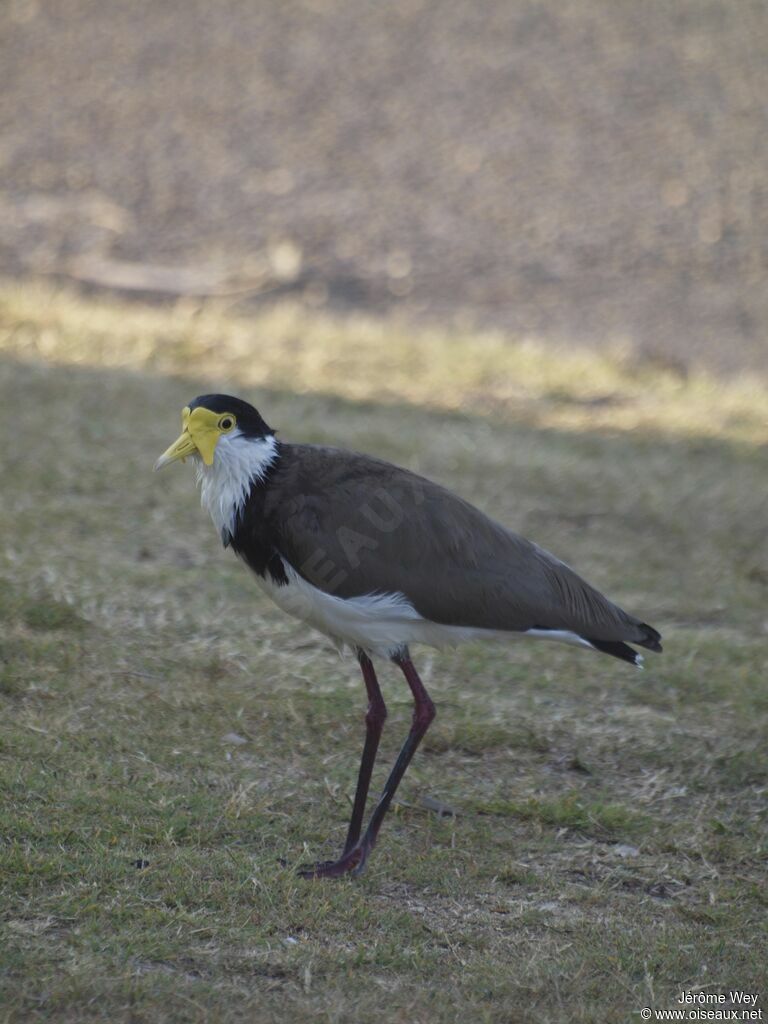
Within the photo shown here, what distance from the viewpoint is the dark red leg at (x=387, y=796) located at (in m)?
3.69

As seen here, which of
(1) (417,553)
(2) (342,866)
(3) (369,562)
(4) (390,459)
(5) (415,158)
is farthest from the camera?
(5) (415,158)

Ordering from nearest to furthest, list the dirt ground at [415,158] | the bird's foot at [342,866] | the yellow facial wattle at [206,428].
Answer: the bird's foot at [342,866]
the yellow facial wattle at [206,428]
the dirt ground at [415,158]

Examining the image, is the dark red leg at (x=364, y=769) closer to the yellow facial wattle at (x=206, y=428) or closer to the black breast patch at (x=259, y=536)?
the black breast patch at (x=259, y=536)

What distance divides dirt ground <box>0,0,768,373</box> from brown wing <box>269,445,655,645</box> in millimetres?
6090

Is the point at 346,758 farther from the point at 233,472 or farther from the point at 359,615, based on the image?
the point at 233,472

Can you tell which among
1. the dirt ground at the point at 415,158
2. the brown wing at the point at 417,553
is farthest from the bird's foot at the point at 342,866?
the dirt ground at the point at 415,158

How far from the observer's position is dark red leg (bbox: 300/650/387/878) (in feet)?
12.2

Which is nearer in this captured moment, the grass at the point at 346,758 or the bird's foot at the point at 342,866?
the grass at the point at 346,758

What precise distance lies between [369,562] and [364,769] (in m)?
0.59

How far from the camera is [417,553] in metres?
3.94

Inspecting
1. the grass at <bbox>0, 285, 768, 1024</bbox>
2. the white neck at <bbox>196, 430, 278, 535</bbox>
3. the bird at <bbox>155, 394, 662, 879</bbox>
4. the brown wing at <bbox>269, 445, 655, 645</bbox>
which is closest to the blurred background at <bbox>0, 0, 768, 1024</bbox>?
the grass at <bbox>0, 285, 768, 1024</bbox>

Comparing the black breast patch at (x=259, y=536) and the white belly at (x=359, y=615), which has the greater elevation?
the black breast patch at (x=259, y=536)

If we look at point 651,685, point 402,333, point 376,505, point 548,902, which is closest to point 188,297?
point 402,333

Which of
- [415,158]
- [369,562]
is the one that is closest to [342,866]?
[369,562]
